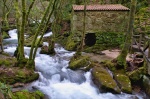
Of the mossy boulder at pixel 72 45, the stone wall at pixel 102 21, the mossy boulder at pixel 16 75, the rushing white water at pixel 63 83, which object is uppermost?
→ the stone wall at pixel 102 21

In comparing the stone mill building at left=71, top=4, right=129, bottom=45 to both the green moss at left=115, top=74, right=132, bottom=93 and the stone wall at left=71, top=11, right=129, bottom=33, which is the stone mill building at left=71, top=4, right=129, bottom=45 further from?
the green moss at left=115, top=74, right=132, bottom=93

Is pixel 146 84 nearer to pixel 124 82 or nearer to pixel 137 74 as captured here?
pixel 137 74

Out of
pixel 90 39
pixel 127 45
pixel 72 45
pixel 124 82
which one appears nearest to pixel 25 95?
pixel 124 82

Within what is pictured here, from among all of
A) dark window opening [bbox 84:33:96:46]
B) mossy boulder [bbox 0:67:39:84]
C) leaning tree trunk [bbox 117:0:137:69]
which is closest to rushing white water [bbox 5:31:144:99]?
mossy boulder [bbox 0:67:39:84]

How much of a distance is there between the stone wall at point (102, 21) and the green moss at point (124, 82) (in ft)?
23.5

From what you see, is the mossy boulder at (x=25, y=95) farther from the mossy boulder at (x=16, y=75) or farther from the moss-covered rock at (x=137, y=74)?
the moss-covered rock at (x=137, y=74)

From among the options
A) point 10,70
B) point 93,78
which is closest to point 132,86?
point 93,78

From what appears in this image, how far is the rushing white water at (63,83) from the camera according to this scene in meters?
9.61

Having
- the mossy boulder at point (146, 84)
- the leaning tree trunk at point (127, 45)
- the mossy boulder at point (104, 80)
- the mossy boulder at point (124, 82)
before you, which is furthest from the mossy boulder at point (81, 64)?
the mossy boulder at point (146, 84)

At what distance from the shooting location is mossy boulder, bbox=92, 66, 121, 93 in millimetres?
9734

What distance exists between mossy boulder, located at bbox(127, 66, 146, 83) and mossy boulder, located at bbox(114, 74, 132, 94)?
0.33 meters

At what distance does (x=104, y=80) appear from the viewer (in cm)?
1015

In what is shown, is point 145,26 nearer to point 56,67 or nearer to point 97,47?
point 97,47

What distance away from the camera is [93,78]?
36.0 ft
